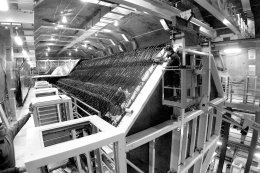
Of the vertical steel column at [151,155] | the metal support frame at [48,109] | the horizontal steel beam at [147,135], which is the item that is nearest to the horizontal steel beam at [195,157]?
the vertical steel column at [151,155]

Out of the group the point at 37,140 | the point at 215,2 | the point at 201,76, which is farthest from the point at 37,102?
the point at 215,2

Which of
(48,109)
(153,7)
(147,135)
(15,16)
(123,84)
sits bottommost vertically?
(147,135)

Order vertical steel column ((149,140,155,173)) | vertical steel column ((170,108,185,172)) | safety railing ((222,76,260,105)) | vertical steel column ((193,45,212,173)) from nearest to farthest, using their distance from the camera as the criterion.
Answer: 1. vertical steel column ((149,140,155,173))
2. vertical steel column ((170,108,185,172))
3. vertical steel column ((193,45,212,173))
4. safety railing ((222,76,260,105))

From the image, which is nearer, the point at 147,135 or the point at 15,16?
the point at 147,135

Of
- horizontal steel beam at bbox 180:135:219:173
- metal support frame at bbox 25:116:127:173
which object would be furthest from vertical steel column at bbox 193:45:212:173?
metal support frame at bbox 25:116:127:173

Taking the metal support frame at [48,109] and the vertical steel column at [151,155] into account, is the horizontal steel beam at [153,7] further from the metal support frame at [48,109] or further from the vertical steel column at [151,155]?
the vertical steel column at [151,155]

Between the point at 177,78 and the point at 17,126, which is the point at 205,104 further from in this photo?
the point at 17,126

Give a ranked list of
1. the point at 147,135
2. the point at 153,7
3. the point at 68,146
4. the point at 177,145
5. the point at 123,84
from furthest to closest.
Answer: the point at 123,84, the point at 153,7, the point at 177,145, the point at 147,135, the point at 68,146

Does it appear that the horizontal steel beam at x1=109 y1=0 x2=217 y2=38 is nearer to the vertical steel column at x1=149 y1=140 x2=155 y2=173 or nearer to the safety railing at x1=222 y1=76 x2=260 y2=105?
the vertical steel column at x1=149 y1=140 x2=155 y2=173

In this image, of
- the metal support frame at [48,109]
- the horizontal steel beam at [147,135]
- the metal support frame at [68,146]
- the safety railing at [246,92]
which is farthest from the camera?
the safety railing at [246,92]

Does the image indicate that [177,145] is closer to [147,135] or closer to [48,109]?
[147,135]

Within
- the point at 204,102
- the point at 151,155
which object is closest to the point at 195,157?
the point at 204,102

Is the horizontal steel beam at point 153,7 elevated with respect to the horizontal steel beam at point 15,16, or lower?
elevated

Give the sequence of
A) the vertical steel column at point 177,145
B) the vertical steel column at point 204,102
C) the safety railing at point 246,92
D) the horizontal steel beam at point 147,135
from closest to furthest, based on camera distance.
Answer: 1. the horizontal steel beam at point 147,135
2. the vertical steel column at point 177,145
3. the vertical steel column at point 204,102
4. the safety railing at point 246,92
